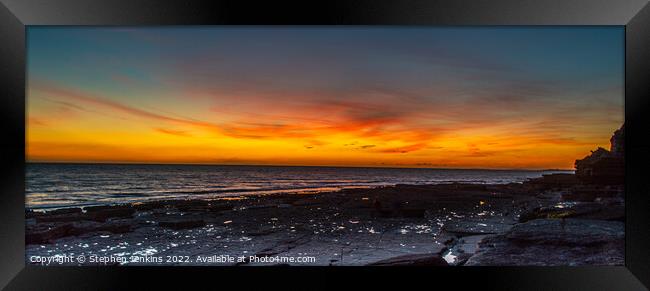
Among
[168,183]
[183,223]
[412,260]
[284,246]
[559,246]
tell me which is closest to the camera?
[559,246]

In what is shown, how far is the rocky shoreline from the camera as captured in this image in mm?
3736

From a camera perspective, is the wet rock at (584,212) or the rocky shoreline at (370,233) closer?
the rocky shoreline at (370,233)

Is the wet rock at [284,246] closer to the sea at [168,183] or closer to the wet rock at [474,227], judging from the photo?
the wet rock at [474,227]

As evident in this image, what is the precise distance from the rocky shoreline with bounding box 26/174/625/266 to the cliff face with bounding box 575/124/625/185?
198 mm

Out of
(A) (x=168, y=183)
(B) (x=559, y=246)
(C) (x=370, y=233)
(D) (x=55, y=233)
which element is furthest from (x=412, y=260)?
(A) (x=168, y=183)

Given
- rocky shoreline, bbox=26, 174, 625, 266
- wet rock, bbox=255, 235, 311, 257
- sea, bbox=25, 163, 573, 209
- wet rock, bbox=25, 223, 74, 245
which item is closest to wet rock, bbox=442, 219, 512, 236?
rocky shoreline, bbox=26, 174, 625, 266

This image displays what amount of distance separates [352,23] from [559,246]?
113 inches

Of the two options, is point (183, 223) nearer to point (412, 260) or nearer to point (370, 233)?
point (370, 233)

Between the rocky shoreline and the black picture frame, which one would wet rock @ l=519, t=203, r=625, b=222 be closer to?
the rocky shoreline

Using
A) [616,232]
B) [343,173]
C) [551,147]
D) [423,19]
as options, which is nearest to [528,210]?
[616,232]

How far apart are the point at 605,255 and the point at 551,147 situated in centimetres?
117

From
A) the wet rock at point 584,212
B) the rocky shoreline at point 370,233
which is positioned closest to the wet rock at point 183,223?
the rocky shoreline at point 370,233

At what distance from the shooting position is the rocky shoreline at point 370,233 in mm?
3736

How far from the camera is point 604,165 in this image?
172 inches
